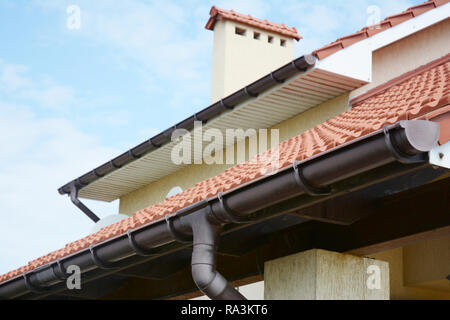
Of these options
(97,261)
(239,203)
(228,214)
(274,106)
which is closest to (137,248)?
(97,261)

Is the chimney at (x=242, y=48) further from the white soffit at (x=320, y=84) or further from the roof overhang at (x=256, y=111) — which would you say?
the white soffit at (x=320, y=84)

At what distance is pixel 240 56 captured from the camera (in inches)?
517

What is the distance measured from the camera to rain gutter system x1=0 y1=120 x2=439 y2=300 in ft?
11.8

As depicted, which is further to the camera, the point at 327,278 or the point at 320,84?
the point at 320,84

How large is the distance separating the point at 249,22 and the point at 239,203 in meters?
9.16

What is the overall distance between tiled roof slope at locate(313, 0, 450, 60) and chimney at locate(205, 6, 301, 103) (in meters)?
4.58

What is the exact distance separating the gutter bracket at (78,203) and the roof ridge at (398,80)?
689 centimetres

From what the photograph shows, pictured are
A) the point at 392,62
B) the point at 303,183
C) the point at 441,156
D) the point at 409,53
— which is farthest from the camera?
the point at 392,62

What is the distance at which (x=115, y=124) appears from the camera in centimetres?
1288

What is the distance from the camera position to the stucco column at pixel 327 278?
4965 mm

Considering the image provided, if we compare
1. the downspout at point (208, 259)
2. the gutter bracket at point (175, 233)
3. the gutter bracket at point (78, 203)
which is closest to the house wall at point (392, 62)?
the gutter bracket at point (175, 233)

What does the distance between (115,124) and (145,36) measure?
217 cm

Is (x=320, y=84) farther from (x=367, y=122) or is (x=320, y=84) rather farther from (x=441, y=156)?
(x=441, y=156)

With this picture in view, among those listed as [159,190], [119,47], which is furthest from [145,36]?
[159,190]
